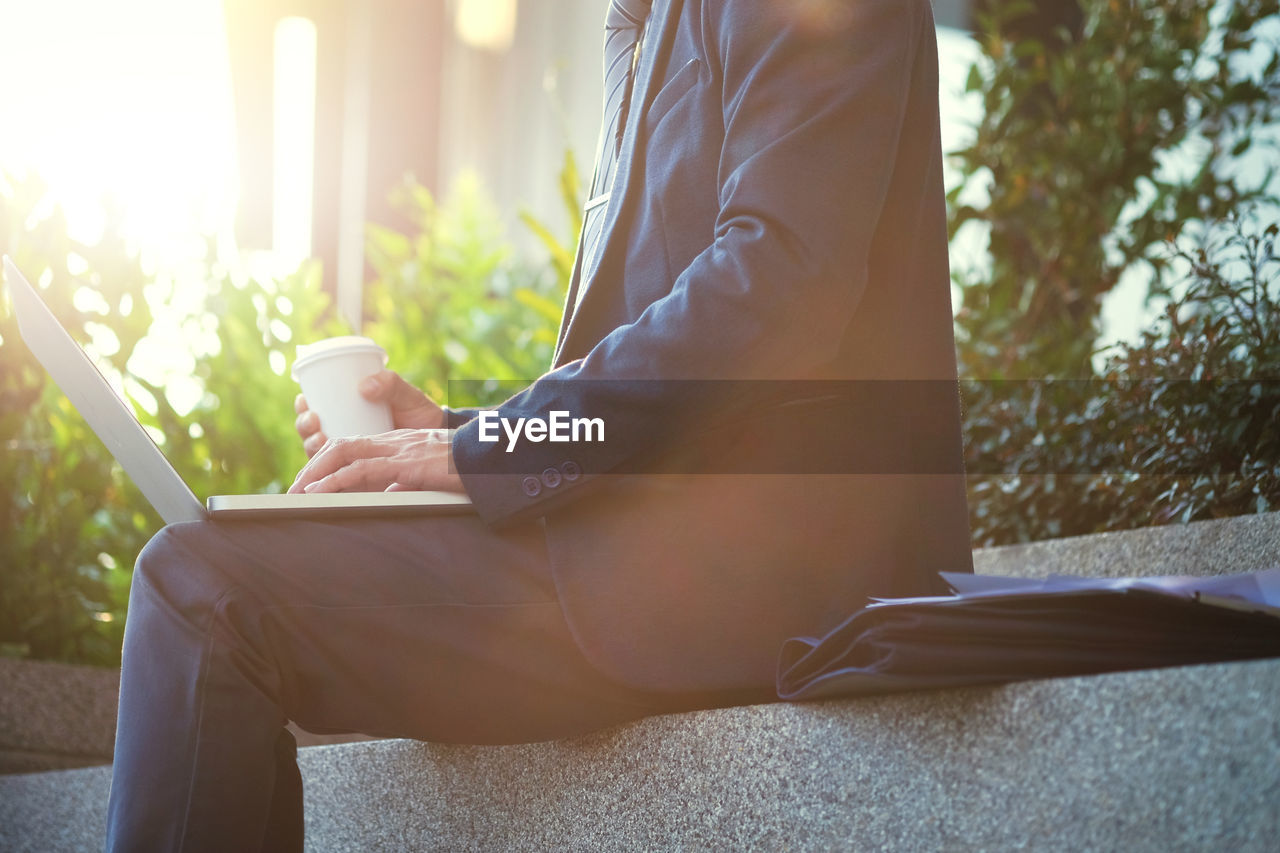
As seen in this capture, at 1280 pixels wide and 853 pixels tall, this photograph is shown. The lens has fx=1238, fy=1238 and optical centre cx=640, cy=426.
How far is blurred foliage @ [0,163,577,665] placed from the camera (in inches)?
132

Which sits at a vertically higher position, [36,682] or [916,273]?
[916,273]

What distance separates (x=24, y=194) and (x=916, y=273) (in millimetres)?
2849

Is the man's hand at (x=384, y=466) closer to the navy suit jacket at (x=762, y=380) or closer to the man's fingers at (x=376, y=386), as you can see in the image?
the navy suit jacket at (x=762, y=380)

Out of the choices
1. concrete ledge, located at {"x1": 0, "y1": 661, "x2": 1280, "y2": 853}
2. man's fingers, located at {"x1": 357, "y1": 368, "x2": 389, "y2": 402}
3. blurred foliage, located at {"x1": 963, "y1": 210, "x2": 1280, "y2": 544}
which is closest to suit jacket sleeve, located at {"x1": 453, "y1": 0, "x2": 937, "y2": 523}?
concrete ledge, located at {"x1": 0, "y1": 661, "x2": 1280, "y2": 853}

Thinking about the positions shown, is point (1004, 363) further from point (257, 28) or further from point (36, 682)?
point (257, 28)

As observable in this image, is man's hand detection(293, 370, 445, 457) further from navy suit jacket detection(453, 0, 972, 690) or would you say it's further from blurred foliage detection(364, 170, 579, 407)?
blurred foliage detection(364, 170, 579, 407)

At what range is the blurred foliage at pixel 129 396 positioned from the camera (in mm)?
3342

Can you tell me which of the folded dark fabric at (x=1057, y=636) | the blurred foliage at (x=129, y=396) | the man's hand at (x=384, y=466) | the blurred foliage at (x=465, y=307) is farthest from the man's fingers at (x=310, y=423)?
the blurred foliage at (x=465, y=307)

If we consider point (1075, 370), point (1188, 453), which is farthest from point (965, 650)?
point (1075, 370)

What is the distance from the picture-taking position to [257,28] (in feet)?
29.7

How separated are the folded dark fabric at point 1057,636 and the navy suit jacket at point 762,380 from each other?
1.09 feet

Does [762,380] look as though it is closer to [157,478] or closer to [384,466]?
[384,466]

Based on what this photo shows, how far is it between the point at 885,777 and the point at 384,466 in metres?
0.70

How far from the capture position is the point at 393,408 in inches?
78.2
